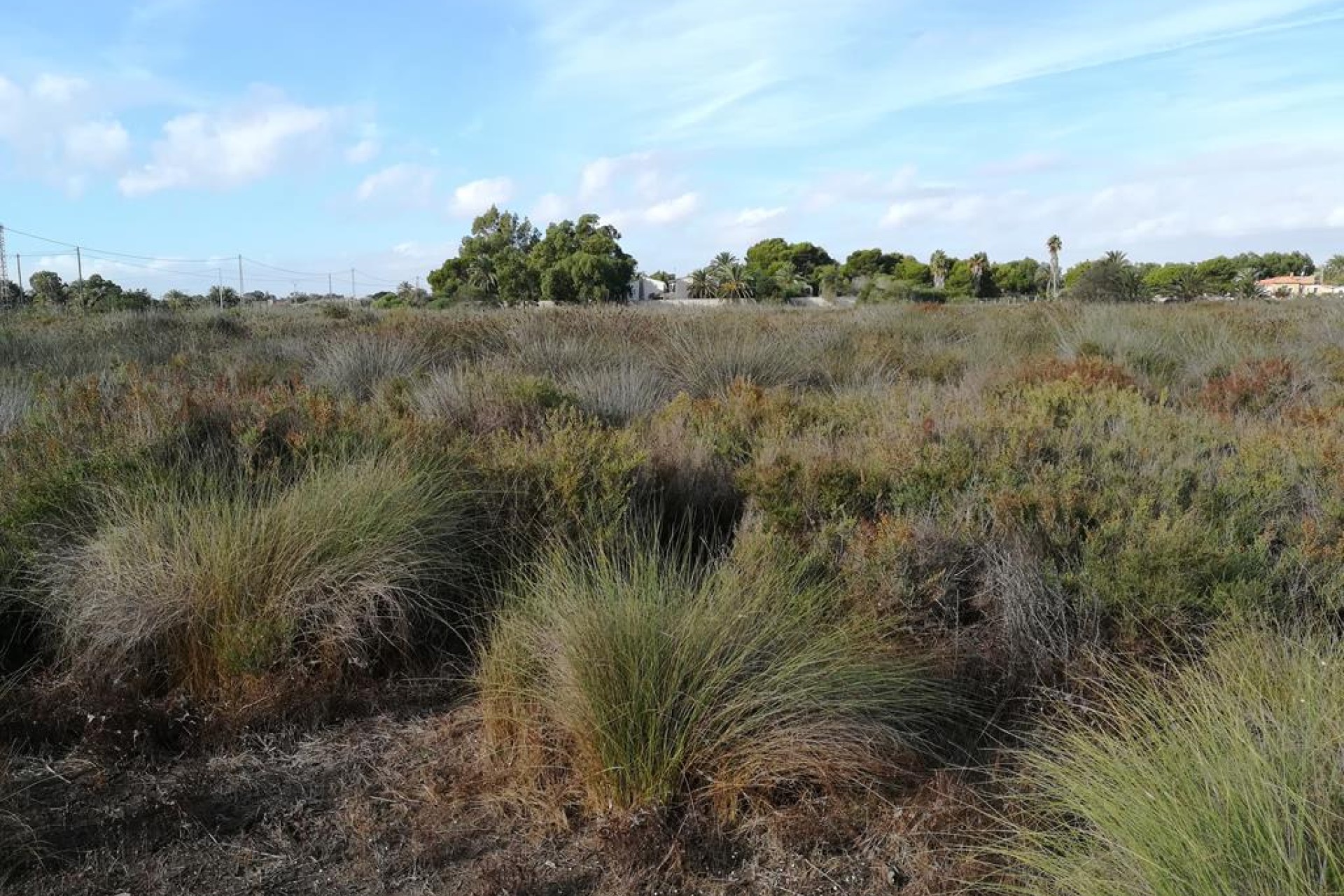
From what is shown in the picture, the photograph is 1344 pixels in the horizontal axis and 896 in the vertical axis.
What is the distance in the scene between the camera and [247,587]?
13.0 feet

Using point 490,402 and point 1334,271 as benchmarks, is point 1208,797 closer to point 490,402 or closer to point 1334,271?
point 490,402

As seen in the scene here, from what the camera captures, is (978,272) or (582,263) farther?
(978,272)

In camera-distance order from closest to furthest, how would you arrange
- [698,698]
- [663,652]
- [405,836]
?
[405,836] < [698,698] < [663,652]

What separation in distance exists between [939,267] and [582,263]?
36.8m

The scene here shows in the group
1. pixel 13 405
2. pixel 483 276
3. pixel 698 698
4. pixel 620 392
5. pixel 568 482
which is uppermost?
pixel 483 276

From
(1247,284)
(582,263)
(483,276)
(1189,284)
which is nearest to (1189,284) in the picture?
(1189,284)

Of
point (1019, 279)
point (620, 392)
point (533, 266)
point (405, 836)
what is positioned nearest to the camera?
point (405, 836)

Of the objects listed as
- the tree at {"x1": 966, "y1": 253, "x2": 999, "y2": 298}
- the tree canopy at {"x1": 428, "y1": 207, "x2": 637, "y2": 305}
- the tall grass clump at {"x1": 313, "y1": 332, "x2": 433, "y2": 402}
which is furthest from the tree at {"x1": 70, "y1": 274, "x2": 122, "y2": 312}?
the tree at {"x1": 966, "y1": 253, "x2": 999, "y2": 298}

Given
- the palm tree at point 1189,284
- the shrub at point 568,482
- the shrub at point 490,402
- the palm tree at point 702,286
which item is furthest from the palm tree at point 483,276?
the shrub at point 568,482

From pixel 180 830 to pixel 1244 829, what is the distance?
2.94 metres

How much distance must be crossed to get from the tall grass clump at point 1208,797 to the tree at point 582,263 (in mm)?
48268

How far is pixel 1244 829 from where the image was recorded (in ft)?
7.22

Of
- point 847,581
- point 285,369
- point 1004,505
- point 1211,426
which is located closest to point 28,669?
point 847,581

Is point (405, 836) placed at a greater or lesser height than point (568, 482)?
lesser
